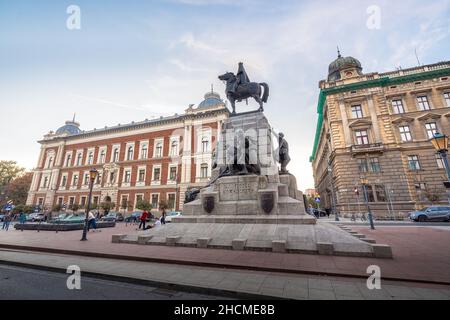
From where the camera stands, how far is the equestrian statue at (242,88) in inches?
518

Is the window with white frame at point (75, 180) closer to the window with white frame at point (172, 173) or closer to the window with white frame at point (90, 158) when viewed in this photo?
the window with white frame at point (90, 158)

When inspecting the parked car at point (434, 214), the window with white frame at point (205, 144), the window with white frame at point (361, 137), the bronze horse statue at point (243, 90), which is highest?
the window with white frame at point (205, 144)

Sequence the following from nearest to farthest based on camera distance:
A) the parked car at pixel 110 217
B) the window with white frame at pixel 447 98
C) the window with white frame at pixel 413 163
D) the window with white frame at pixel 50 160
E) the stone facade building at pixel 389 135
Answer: the stone facade building at pixel 389 135 < the window with white frame at pixel 413 163 < the parked car at pixel 110 217 < the window with white frame at pixel 447 98 < the window with white frame at pixel 50 160

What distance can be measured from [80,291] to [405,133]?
40.5 meters

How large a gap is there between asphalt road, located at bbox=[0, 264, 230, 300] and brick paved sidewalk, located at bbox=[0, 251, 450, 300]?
188 millimetres

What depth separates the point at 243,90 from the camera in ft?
43.7

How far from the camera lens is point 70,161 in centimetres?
5028

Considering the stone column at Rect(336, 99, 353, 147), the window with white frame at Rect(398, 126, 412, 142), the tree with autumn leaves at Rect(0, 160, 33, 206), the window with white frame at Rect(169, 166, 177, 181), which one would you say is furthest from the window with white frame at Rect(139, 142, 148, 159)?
the window with white frame at Rect(398, 126, 412, 142)

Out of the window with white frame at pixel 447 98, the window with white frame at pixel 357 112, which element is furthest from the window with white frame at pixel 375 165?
the window with white frame at pixel 447 98

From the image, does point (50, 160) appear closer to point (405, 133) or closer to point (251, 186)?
point (251, 186)

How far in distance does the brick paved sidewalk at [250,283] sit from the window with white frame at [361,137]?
3241 cm
